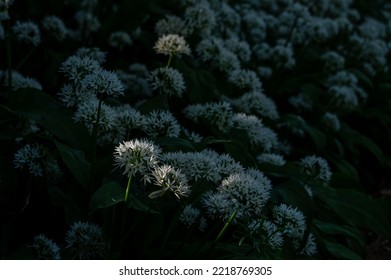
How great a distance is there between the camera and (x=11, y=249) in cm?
261

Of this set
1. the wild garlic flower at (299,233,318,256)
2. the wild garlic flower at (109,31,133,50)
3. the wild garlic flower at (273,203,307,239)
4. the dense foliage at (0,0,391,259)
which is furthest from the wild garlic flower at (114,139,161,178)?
the wild garlic flower at (109,31,133,50)

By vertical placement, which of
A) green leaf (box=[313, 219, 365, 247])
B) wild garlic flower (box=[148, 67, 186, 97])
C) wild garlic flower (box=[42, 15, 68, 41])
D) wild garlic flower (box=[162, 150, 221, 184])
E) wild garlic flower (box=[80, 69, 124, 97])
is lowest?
wild garlic flower (box=[162, 150, 221, 184])

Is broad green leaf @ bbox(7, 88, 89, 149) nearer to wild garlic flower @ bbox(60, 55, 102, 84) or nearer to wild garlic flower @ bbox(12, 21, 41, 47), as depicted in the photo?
wild garlic flower @ bbox(60, 55, 102, 84)

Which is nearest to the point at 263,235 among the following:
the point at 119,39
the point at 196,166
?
the point at 196,166

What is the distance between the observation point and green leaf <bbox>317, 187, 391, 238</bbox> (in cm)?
334

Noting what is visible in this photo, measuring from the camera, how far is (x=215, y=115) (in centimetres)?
333

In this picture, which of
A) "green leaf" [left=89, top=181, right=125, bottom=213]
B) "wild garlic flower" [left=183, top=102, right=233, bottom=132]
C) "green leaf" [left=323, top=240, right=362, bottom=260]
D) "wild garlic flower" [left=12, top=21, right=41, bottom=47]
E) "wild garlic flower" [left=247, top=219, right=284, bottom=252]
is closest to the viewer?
"green leaf" [left=89, top=181, right=125, bottom=213]

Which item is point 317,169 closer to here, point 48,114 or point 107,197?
point 48,114

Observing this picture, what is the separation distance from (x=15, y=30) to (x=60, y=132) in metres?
1.40

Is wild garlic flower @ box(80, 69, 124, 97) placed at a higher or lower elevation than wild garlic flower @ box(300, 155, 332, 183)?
lower

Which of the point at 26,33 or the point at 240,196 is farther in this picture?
the point at 26,33

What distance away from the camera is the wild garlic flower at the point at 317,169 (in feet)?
11.5

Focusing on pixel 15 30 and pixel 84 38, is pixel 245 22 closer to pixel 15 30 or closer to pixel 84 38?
pixel 84 38

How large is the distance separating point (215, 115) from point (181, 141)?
2.66 ft
